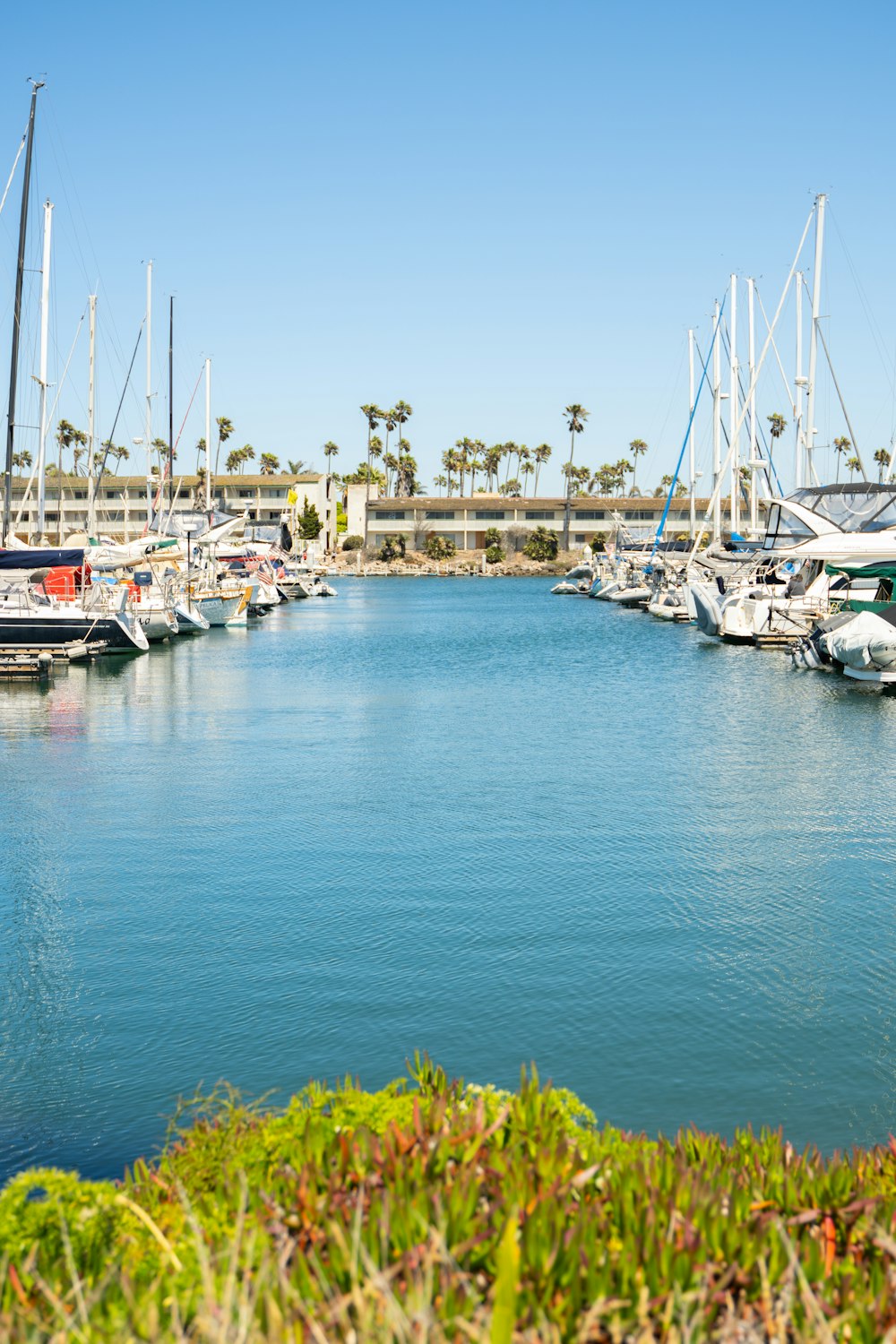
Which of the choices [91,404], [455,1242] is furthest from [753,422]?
[455,1242]

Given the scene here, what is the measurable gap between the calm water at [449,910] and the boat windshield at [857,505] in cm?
1436

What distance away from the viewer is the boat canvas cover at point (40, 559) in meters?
39.0

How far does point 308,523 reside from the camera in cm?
14012

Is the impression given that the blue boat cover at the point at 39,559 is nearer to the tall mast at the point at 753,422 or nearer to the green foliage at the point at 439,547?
the tall mast at the point at 753,422

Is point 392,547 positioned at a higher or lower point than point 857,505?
lower

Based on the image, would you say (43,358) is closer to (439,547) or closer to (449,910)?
(449,910)

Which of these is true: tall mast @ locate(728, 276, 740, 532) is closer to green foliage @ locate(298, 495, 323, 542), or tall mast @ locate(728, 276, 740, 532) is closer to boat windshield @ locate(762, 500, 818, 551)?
boat windshield @ locate(762, 500, 818, 551)

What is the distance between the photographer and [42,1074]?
10.5m

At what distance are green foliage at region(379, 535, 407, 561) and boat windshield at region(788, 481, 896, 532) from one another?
103 metres

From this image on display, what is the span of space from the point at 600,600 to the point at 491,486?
314 feet

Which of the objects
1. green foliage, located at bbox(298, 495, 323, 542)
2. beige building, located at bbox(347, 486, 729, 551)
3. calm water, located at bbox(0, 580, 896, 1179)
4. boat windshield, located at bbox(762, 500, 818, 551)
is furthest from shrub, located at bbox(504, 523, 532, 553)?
calm water, located at bbox(0, 580, 896, 1179)

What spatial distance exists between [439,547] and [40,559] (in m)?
111

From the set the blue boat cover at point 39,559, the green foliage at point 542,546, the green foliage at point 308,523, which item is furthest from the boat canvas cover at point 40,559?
the green foliage at point 542,546

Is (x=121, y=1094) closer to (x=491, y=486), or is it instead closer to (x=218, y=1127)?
(x=218, y=1127)
